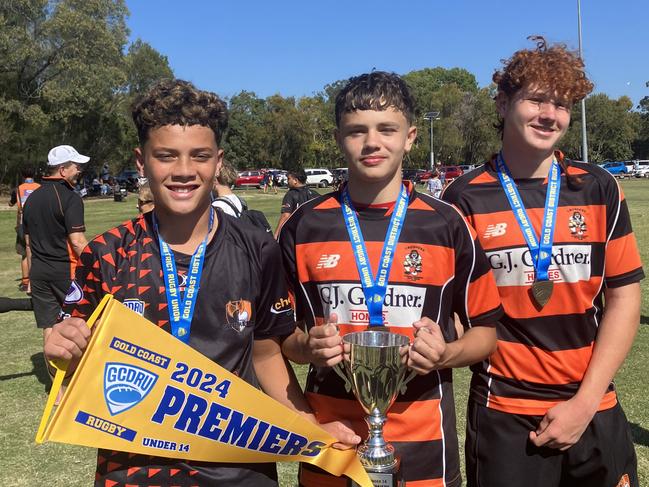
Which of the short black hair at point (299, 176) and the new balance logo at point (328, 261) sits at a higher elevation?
the short black hair at point (299, 176)

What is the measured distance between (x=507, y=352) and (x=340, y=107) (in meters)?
1.19

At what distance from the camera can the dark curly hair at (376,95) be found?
2.34 m

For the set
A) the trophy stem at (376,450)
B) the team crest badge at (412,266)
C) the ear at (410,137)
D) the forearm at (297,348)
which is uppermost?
the ear at (410,137)

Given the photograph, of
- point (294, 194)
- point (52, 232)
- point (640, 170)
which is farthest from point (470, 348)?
point (640, 170)

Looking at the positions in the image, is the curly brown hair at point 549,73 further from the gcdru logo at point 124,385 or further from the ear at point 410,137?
the gcdru logo at point 124,385

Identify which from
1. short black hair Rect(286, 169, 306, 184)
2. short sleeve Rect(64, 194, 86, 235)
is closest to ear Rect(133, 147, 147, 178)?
short sleeve Rect(64, 194, 86, 235)

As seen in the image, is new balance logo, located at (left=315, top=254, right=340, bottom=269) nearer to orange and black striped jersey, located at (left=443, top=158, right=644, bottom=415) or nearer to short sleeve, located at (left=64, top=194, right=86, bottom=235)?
orange and black striped jersey, located at (left=443, top=158, right=644, bottom=415)

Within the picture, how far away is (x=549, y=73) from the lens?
2.48 meters

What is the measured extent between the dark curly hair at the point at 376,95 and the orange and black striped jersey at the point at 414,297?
0.38 m

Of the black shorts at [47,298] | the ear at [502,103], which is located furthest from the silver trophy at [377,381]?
the black shorts at [47,298]

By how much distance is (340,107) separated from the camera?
8.04 feet

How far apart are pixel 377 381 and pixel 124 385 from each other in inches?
33.1

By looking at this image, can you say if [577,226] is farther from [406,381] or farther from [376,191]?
[406,381]

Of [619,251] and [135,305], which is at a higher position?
[619,251]
